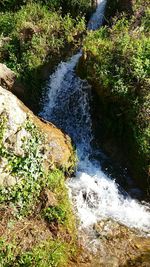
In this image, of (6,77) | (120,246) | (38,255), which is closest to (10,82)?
(6,77)

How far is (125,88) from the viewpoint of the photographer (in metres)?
13.7

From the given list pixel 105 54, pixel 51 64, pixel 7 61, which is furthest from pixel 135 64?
pixel 7 61

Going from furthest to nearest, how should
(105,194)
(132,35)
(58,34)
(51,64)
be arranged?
(58,34) → (51,64) → (132,35) → (105,194)

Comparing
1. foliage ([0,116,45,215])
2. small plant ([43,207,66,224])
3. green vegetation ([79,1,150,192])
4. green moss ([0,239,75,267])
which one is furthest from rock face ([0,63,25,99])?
green moss ([0,239,75,267])

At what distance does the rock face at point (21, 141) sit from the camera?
1121cm

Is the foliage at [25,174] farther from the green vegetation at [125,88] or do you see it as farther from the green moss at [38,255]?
the green vegetation at [125,88]

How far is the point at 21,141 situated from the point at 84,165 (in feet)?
9.34

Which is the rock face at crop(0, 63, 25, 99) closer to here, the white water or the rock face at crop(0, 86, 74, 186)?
the white water

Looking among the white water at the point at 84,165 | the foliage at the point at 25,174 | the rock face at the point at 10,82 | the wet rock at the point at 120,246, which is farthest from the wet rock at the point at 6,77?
the wet rock at the point at 120,246

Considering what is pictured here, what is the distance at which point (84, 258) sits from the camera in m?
10.9

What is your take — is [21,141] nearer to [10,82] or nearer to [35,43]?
[10,82]

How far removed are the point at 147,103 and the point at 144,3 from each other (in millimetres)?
6549

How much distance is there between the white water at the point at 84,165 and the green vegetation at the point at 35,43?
0.56 metres

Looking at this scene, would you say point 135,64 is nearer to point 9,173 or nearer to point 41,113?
point 41,113
